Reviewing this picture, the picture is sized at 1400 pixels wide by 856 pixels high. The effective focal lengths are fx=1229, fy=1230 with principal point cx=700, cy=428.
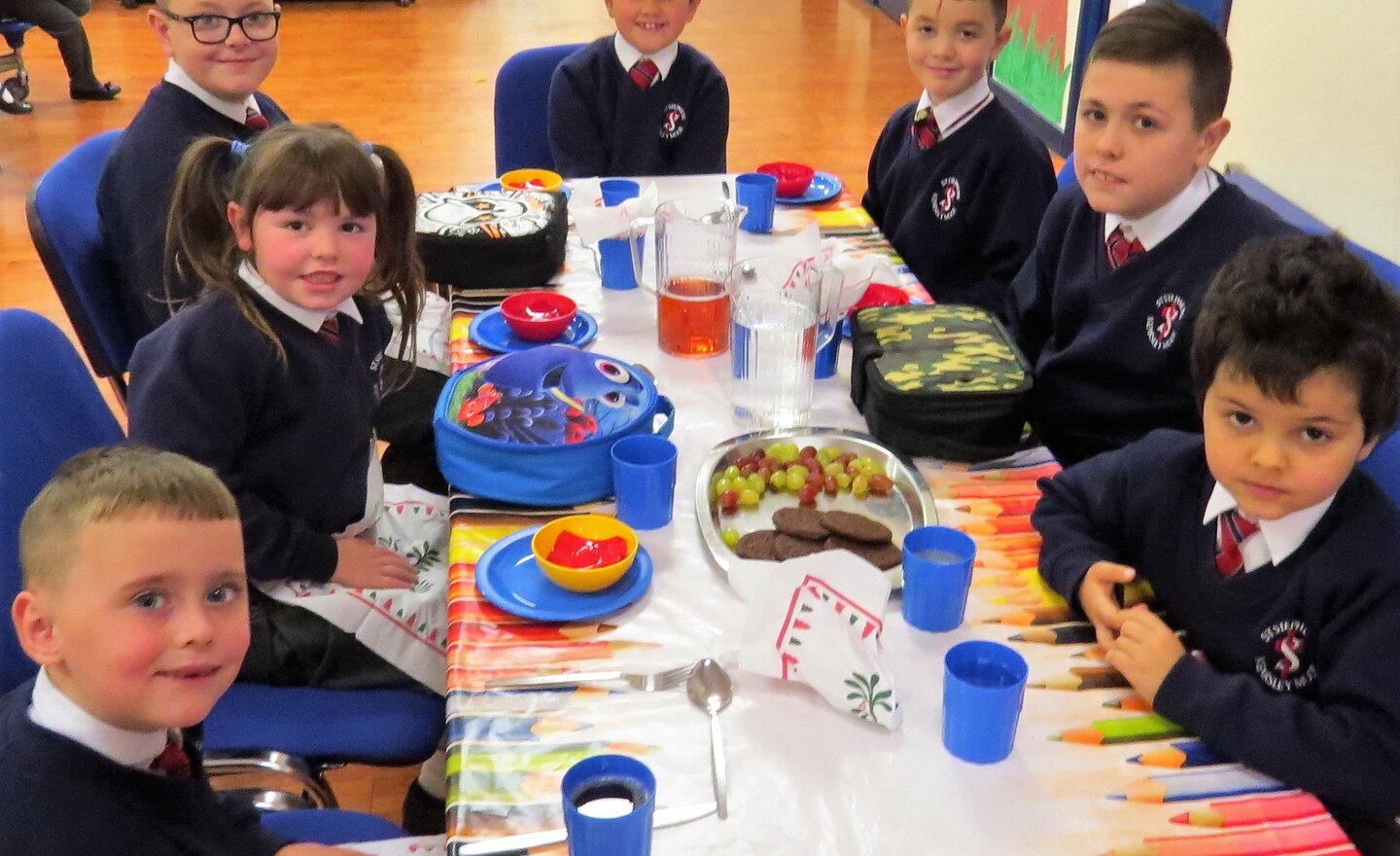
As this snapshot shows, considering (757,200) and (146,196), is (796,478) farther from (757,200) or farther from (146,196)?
(146,196)

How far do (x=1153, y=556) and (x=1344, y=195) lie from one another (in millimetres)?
2082

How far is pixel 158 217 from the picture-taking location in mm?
1921

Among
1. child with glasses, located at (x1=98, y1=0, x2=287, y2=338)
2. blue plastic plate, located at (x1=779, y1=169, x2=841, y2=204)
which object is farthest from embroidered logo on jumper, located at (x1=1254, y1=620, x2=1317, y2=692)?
child with glasses, located at (x1=98, y1=0, x2=287, y2=338)

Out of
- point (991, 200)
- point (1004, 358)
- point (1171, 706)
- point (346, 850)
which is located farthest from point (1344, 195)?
point (346, 850)

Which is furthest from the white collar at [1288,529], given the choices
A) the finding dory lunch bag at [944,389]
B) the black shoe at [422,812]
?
the black shoe at [422,812]

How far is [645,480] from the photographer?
1366mm

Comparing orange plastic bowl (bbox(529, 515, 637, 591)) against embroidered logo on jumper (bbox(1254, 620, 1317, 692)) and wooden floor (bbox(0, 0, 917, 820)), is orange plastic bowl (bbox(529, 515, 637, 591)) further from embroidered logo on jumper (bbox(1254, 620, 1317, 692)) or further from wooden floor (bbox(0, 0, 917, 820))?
wooden floor (bbox(0, 0, 917, 820))

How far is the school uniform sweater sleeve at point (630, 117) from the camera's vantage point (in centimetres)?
275

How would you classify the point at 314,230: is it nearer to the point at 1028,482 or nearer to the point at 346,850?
the point at 346,850

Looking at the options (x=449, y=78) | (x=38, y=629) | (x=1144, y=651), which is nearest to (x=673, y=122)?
(x=1144, y=651)

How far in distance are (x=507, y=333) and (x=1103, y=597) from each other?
1.00m

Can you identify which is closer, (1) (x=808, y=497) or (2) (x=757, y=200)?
(1) (x=808, y=497)

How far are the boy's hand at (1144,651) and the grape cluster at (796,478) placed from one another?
349 mm

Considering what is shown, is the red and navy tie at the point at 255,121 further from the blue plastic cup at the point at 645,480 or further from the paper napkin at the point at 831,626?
the paper napkin at the point at 831,626
